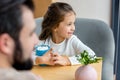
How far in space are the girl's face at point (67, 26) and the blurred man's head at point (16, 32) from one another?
1.03m

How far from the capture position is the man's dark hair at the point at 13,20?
0.63m

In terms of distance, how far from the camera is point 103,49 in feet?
5.82

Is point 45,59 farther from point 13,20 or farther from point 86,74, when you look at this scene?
point 13,20

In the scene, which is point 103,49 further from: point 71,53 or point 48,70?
point 48,70

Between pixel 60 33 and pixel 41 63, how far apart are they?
0.39 meters

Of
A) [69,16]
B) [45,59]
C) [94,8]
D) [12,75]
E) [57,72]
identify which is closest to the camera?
[12,75]

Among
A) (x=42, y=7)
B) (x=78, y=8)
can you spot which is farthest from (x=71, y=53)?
(x=78, y=8)

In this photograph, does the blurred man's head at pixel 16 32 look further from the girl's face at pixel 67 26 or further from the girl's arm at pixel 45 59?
the girl's face at pixel 67 26

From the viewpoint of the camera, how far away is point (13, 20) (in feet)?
2.13

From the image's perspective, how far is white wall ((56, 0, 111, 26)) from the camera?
2.72 meters

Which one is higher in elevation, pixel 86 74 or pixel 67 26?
pixel 67 26

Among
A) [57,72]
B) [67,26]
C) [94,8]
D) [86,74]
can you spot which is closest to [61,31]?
[67,26]

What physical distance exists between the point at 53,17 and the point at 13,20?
1.13m

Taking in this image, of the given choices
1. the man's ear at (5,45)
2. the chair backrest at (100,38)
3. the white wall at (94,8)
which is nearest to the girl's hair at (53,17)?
the chair backrest at (100,38)
